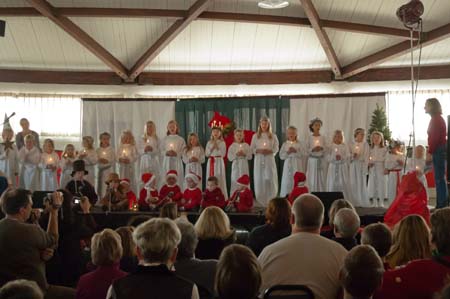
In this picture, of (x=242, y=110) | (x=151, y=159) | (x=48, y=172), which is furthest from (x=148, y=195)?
(x=242, y=110)

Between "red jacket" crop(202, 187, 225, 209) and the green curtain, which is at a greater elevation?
the green curtain

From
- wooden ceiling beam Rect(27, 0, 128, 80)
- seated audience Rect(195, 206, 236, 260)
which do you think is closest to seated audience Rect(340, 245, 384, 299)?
seated audience Rect(195, 206, 236, 260)

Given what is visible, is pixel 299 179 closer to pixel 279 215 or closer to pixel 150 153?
pixel 150 153

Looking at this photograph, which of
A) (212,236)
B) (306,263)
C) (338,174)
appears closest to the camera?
(306,263)

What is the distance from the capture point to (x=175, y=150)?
11141mm

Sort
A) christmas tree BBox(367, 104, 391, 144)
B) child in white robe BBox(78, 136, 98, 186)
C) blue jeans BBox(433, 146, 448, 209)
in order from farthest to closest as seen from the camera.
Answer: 1. christmas tree BBox(367, 104, 391, 144)
2. child in white robe BBox(78, 136, 98, 186)
3. blue jeans BBox(433, 146, 448, 209)

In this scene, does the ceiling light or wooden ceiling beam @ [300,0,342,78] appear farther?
wooden ceiling beam @ [300,0,342,78]

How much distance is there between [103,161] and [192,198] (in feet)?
8.02

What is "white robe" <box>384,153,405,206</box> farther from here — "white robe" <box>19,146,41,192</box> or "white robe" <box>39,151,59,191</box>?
"white robe" <box>19,146,41,192</box>

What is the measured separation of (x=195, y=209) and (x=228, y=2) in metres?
4.09

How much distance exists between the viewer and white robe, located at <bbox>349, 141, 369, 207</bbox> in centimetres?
1066

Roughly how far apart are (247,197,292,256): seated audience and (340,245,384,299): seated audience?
176 centimetres

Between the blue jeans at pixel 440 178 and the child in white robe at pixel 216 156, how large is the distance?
4.42 m

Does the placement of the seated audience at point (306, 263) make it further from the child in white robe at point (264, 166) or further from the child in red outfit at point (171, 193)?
the child in white robe at point (264, 166)
